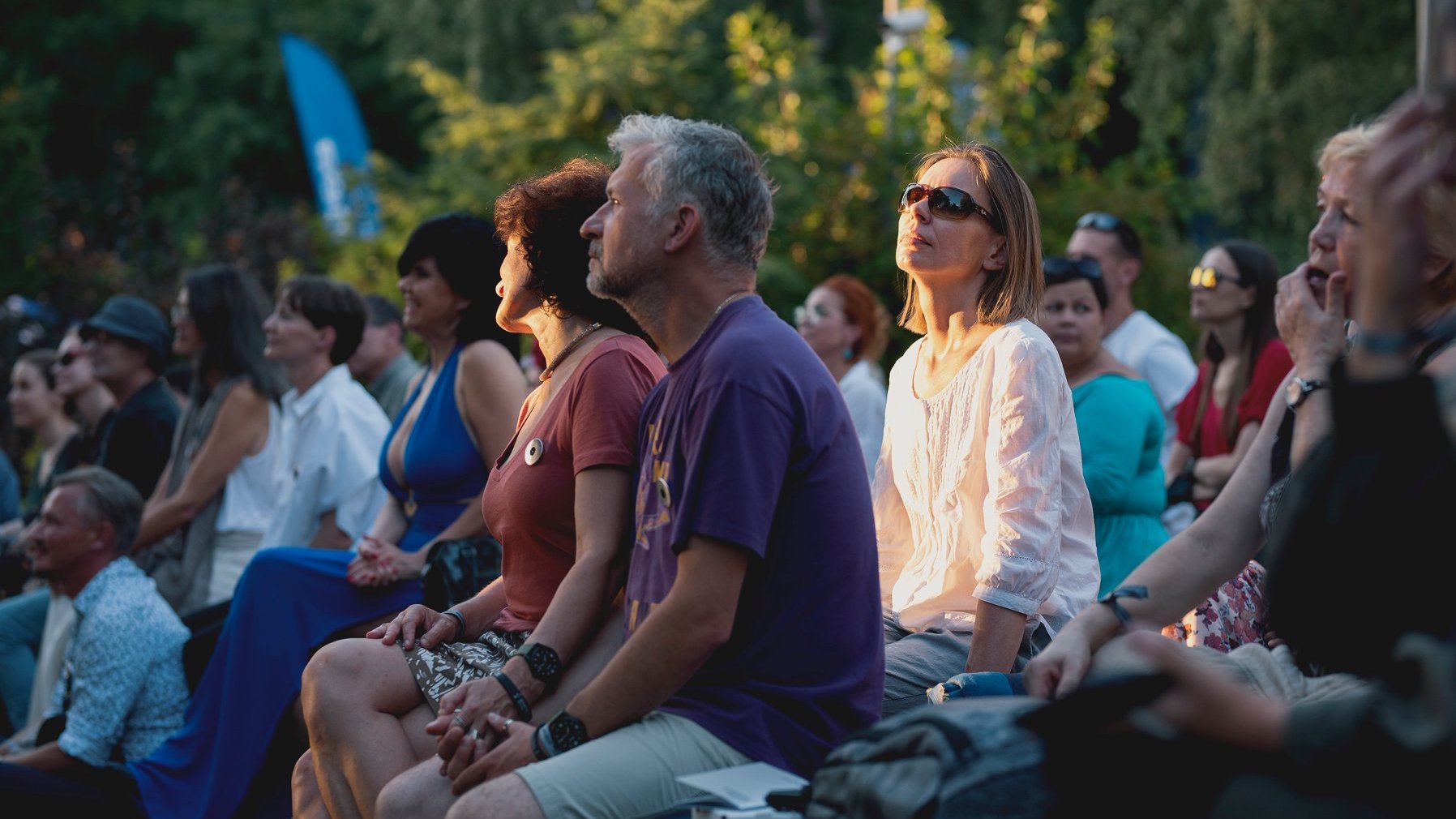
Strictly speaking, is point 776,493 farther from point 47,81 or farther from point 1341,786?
point 47,81

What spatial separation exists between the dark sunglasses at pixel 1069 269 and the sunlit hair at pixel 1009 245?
5.98 ft

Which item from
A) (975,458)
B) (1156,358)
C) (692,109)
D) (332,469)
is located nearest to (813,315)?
(1156,358)

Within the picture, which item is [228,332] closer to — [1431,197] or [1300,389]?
[1300,389]

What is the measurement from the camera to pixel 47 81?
24453 millimetres

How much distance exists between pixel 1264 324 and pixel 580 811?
4229 mm

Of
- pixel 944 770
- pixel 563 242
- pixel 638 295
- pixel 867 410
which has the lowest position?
pixel 944 770

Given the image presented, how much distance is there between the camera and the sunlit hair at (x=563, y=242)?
147 inches

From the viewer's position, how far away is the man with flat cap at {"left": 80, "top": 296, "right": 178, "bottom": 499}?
711 centimetres

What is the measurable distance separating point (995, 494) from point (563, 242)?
→ 1270 mm

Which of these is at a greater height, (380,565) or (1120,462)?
(1120,462)

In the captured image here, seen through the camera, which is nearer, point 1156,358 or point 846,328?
point 1156,358

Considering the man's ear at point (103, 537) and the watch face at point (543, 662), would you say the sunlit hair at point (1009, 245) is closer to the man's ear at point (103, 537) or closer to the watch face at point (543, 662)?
the watch face at point (543, 662)

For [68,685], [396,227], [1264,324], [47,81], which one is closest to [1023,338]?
[1264,324]

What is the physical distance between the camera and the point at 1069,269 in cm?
561
